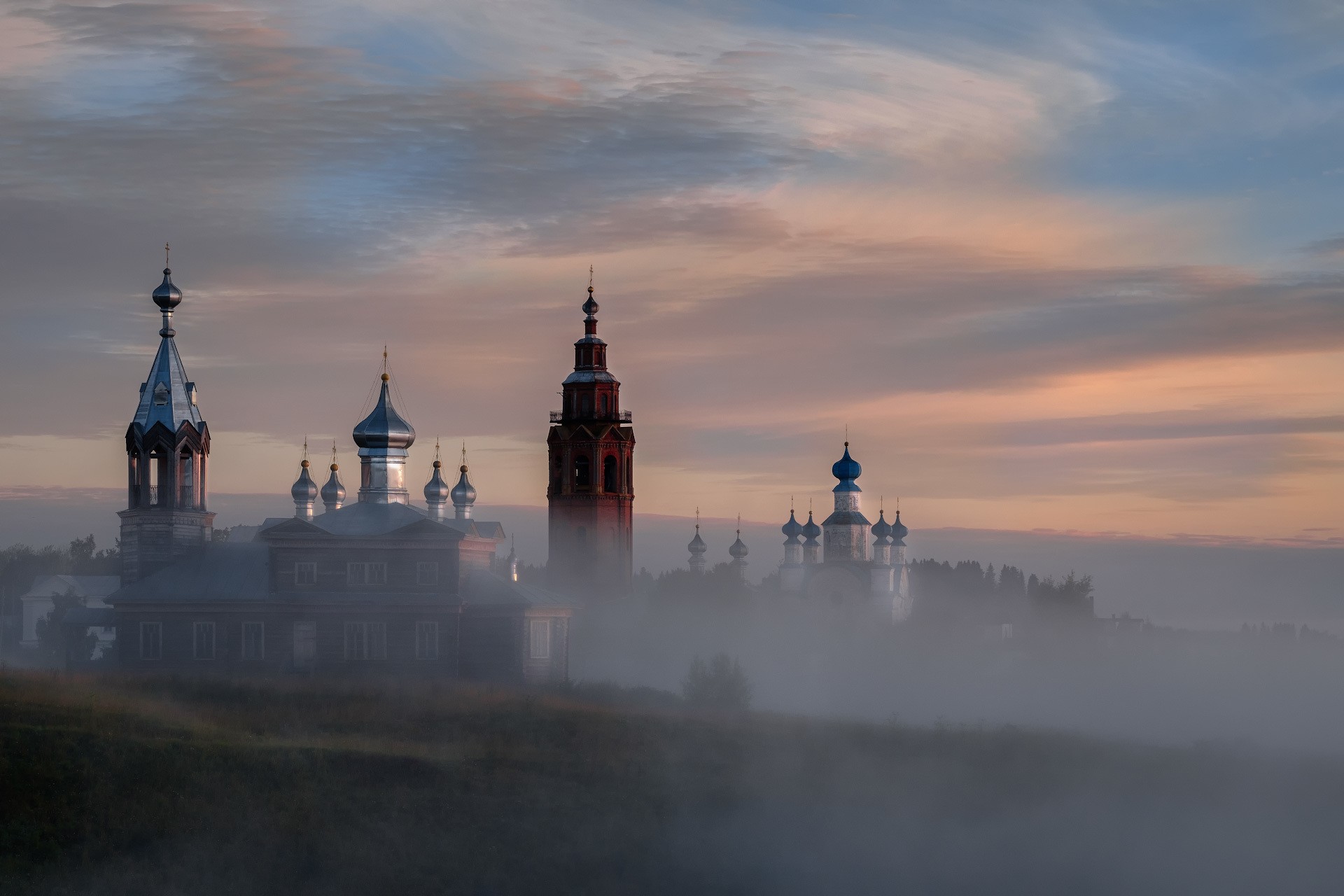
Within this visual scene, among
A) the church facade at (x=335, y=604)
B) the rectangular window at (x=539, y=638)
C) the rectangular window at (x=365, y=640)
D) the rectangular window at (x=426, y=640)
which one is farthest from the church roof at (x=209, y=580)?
the rectangular window at (x=539, y=638)

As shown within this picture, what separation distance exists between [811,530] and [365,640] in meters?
55.5

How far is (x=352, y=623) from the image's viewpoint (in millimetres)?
60000

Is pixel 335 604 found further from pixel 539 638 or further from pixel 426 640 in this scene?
pixel 539 638

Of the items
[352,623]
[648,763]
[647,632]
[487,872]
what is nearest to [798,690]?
[647,632]

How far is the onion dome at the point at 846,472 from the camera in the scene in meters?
106

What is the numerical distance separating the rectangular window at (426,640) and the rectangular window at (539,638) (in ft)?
10.5

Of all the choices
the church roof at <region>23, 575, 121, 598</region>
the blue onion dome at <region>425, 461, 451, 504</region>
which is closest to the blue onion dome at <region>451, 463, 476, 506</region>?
the blue onion dome at <region>425, 461, 451, 504</region>

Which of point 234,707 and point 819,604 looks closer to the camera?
point 234,707

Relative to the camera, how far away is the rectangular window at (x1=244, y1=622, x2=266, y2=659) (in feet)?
197

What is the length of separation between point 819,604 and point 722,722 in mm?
53675

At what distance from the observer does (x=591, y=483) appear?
90.4m

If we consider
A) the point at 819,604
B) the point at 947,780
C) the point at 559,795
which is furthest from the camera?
the point at 819,604

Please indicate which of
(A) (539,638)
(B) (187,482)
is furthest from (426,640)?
(B) (187,482)

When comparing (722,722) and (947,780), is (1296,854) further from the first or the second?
(722,722)
